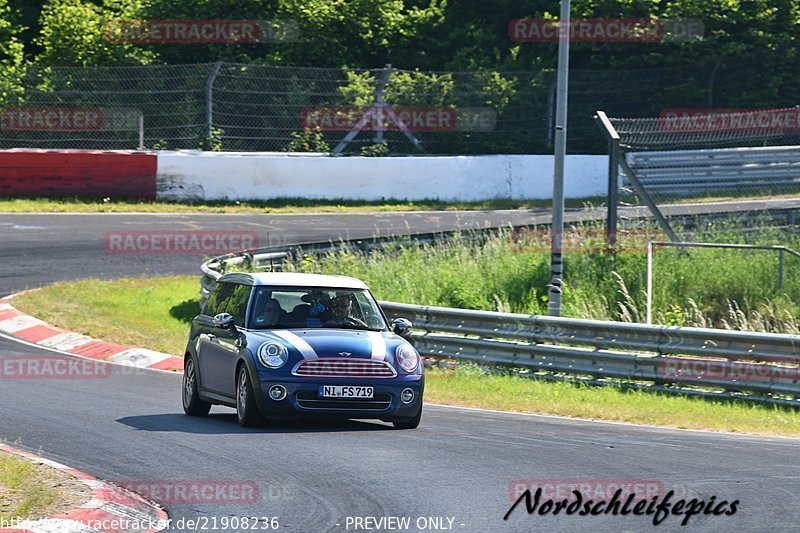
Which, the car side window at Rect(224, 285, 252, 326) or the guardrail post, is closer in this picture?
the car side window at Rect(224, 285, 252, 326)

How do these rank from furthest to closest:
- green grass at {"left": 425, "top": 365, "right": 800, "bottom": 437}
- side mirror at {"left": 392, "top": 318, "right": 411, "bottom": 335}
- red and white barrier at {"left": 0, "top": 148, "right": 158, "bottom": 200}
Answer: red and white barrier at {"left": 0, "top": 148, "right": 158, "bottom": 200} → green grass at {"left": 425, "top": 365, "right": 800, "bottom": 437} → side mirror at {"left": 392, "top": 318, "right": 411, "bottom": 335}

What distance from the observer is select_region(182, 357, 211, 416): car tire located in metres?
12.7

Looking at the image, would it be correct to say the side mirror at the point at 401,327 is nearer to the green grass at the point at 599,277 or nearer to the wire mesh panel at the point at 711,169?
the green grass at the point at 599,277

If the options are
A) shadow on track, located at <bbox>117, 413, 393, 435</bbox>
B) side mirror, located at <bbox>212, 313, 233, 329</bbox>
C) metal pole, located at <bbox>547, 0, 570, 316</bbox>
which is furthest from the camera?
metal pole, located at <bbox>547, 0, 570, 316</bbox>

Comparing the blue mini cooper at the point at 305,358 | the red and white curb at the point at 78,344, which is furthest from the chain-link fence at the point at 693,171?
the blue mini cooper at the point at 305,358

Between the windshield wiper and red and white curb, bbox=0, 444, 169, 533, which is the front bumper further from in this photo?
red and white curb, bbox=0, 444, 169, 533

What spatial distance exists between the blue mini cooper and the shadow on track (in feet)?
0.56

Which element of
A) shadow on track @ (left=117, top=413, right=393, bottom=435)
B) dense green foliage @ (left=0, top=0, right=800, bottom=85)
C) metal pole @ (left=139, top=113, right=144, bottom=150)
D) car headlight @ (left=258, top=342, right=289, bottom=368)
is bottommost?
shadow on track @ (left=117, top=413, right=393, bottom=435)

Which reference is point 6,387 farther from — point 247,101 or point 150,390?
point 247,101

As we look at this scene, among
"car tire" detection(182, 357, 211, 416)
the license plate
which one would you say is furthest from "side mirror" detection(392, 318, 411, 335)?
"car tire" detection(182, 357, 211, 416)

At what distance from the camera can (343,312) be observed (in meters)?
12.3

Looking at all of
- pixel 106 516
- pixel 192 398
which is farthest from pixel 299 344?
pixel 106 516

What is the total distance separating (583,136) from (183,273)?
48.6ft

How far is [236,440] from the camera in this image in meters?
10.8
